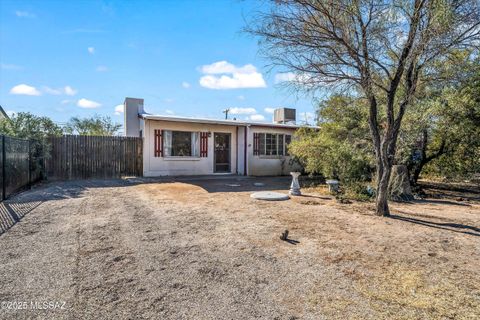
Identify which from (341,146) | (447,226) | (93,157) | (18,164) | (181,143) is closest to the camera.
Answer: (447,226)

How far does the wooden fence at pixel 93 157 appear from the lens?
11203 mm

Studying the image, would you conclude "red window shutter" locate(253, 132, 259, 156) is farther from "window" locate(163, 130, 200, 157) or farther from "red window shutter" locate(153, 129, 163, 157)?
"red window shutter" locate(153, 129, 163, 157)

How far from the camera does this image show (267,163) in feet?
47.0

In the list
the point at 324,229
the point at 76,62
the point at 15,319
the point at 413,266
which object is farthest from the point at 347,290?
the point at 76,62

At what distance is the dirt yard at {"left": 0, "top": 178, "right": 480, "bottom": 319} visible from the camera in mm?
2500

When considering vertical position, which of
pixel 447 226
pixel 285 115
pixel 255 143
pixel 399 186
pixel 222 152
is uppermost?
pixel 285 115

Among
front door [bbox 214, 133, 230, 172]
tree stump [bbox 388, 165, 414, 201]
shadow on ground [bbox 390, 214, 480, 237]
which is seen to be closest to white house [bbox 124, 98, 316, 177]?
front door [bbox 214, 133, 230, 172]

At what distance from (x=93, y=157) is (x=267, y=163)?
7.54 m

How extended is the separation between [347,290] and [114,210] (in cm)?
491

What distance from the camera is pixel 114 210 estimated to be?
616 centimetres

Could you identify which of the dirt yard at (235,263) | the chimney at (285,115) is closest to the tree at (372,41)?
the dirt yard at (235,263)

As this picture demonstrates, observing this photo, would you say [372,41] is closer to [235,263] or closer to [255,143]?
[235,263]

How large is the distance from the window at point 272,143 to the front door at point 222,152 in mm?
1521

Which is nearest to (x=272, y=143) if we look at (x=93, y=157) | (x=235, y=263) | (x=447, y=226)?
(x=93, y=157)
